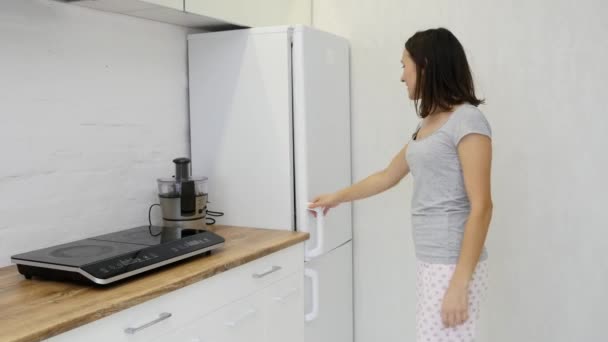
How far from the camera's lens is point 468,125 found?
5.44 feet

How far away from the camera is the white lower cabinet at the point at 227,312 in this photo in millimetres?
1471

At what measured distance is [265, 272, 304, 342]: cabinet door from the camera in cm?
207

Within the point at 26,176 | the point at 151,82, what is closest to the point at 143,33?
the point at 151,82

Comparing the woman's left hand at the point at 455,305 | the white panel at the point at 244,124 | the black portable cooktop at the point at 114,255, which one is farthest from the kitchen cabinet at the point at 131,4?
the woman's left hand at the point at 455,305

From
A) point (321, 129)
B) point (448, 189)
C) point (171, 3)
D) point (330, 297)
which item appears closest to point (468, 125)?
point (448, 189)

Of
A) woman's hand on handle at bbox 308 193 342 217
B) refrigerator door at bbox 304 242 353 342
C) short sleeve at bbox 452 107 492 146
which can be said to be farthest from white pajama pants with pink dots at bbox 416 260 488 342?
refrigerator door at bbox 304 242 353 342

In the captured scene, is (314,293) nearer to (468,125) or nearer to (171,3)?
(468,125)

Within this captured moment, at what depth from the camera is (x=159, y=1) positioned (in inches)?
75.4

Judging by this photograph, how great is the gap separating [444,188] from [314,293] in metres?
0.88

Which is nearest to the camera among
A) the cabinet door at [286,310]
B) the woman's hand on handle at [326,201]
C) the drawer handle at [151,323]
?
the drawer handle at [151,323]

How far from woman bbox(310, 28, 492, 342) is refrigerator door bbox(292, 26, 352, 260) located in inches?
22.7

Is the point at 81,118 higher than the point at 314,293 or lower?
higher

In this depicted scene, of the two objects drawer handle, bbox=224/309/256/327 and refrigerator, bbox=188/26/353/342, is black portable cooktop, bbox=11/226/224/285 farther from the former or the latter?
refrigerator, bbox=188/26/353/342

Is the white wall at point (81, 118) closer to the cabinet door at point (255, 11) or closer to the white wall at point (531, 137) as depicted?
the cabinet door at point (255, 11)
